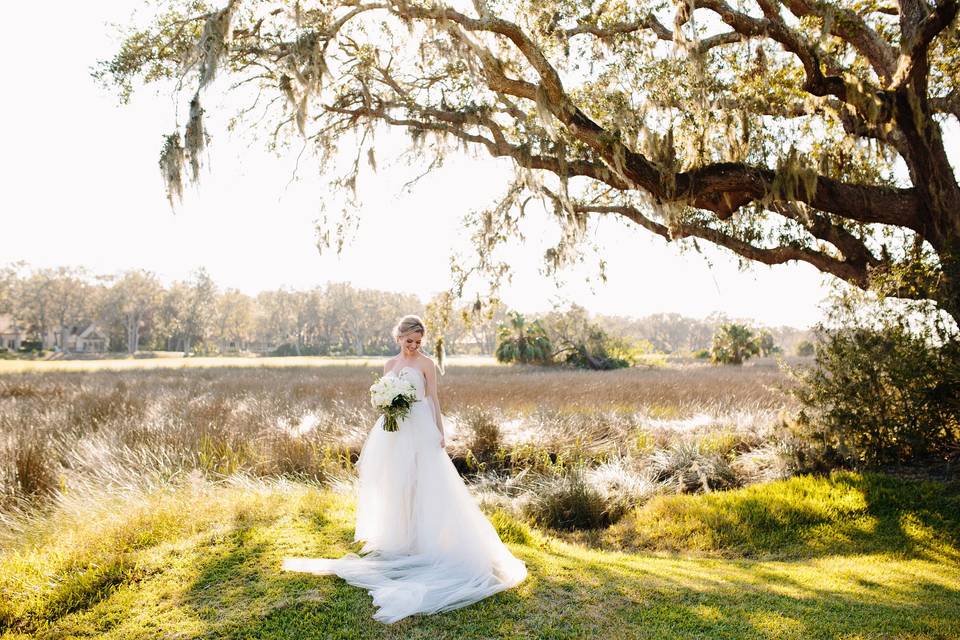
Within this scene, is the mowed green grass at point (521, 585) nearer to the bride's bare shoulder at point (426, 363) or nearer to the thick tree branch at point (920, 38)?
the bride's bare shoulder at point (426, 363)

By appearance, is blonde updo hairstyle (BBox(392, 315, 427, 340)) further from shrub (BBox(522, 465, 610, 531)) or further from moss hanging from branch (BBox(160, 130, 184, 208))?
moss hanging from branch (BBox(160, 130, 184, 208))

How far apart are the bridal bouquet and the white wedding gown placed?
0.12m

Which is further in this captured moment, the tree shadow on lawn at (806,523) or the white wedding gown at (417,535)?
the tree shadow on lawn at (806,523)

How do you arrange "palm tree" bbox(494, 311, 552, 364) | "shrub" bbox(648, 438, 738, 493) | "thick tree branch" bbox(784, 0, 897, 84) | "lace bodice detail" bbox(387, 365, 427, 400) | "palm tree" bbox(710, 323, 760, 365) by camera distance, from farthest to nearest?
"palm tree" bbox(710, 323, 760, 365), "palm tree" bbox(494, 311, 552, 364), "shrub" bbox(648, 438, 738, 493), "thick tree branch" bbox(784, 0, 897, 84), "lace bodice detail" bbox(387, 365, 427, 400)

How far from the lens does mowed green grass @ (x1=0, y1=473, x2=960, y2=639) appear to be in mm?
3596

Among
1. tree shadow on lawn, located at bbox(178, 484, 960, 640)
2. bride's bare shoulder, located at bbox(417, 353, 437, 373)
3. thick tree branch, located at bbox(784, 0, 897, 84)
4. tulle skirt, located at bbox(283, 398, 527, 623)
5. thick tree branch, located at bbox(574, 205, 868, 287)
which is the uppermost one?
thick tree branch, located at bbox(784, 0, 897, 84)

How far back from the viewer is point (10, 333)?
231 ft

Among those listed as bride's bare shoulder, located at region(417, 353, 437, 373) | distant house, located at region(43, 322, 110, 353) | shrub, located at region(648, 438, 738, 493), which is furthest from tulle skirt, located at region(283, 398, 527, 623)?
distant house, located at region(43, 322, 110, 353)

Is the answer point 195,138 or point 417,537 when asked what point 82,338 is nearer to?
point 195,138

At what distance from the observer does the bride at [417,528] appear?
4035mm

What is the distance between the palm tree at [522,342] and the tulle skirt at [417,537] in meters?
31.5

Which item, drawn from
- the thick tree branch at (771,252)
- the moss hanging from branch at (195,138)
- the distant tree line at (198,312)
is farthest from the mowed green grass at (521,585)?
the distant tree line at (198,312)

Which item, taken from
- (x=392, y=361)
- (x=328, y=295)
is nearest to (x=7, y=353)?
(x=328, y=295)

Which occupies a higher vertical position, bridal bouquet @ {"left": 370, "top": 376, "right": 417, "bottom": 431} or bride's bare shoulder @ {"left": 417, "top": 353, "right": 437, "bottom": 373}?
bride's bare shoulder @ {"left": 417, "top": 353, "right": 437, "bottom": 373}
